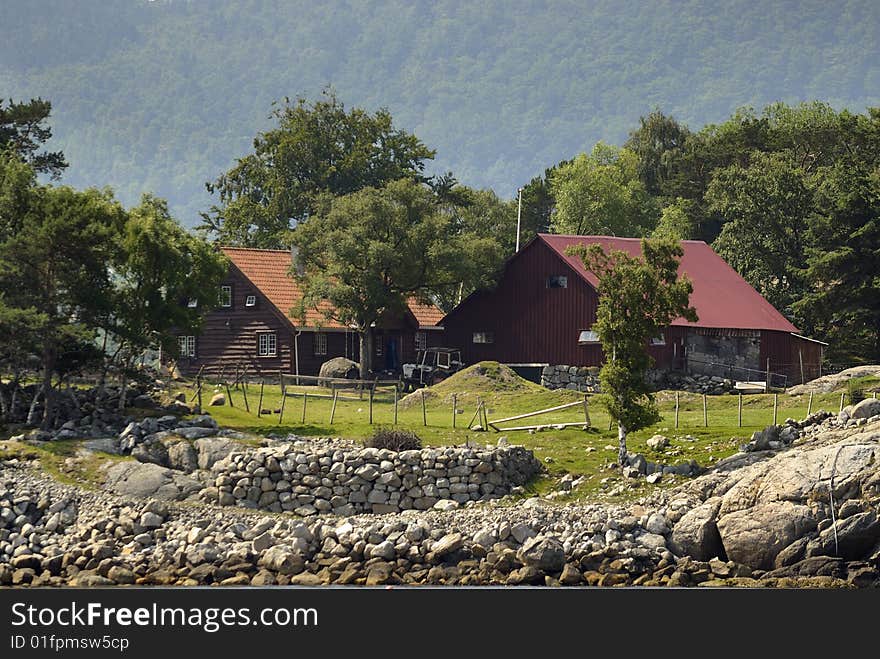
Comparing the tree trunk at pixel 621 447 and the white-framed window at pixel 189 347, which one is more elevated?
the white-framed window at pixel 189 347

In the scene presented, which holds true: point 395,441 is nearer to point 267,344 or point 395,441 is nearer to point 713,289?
point 267,344

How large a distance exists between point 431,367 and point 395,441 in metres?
24.9

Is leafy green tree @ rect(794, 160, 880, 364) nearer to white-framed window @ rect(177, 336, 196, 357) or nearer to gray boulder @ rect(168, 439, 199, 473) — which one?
white-framed window @ rect(177, 336, 196, 357)

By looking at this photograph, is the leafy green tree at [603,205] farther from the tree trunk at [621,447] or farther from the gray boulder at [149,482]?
the gray boulder at [149,482]

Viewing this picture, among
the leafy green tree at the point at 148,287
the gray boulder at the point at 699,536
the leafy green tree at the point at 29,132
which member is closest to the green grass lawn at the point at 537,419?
the leafy green tree at the point at 148,287

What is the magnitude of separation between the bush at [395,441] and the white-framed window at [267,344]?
27.1 meters

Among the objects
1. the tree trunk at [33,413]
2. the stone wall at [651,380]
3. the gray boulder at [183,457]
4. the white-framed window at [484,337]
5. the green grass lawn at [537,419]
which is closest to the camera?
the gray boulder at [183,457]

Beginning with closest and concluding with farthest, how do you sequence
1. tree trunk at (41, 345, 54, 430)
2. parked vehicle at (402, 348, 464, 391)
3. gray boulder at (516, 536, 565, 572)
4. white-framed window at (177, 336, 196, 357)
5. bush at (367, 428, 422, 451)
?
gray boulder at (516, 536, 565, 572) → bush at (367, 428, 422, 451) → tree trunk at (41, 345, 54, 430) → parked vehicle at (402, 348, 464, 391) → white-framed window at (177, 336, 196, 357)

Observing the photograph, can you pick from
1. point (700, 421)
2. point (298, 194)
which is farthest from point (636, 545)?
point (298, 194)

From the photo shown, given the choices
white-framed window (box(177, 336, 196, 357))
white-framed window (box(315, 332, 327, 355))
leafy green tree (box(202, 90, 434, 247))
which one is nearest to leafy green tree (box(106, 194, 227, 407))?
white-framed window (box(315, 332, 327, 355))

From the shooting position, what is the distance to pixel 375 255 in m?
61.2

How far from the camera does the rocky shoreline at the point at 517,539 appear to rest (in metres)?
31.3

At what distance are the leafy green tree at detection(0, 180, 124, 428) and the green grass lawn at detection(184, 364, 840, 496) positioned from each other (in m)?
5.52

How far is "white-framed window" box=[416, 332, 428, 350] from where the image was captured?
69.6 metres
